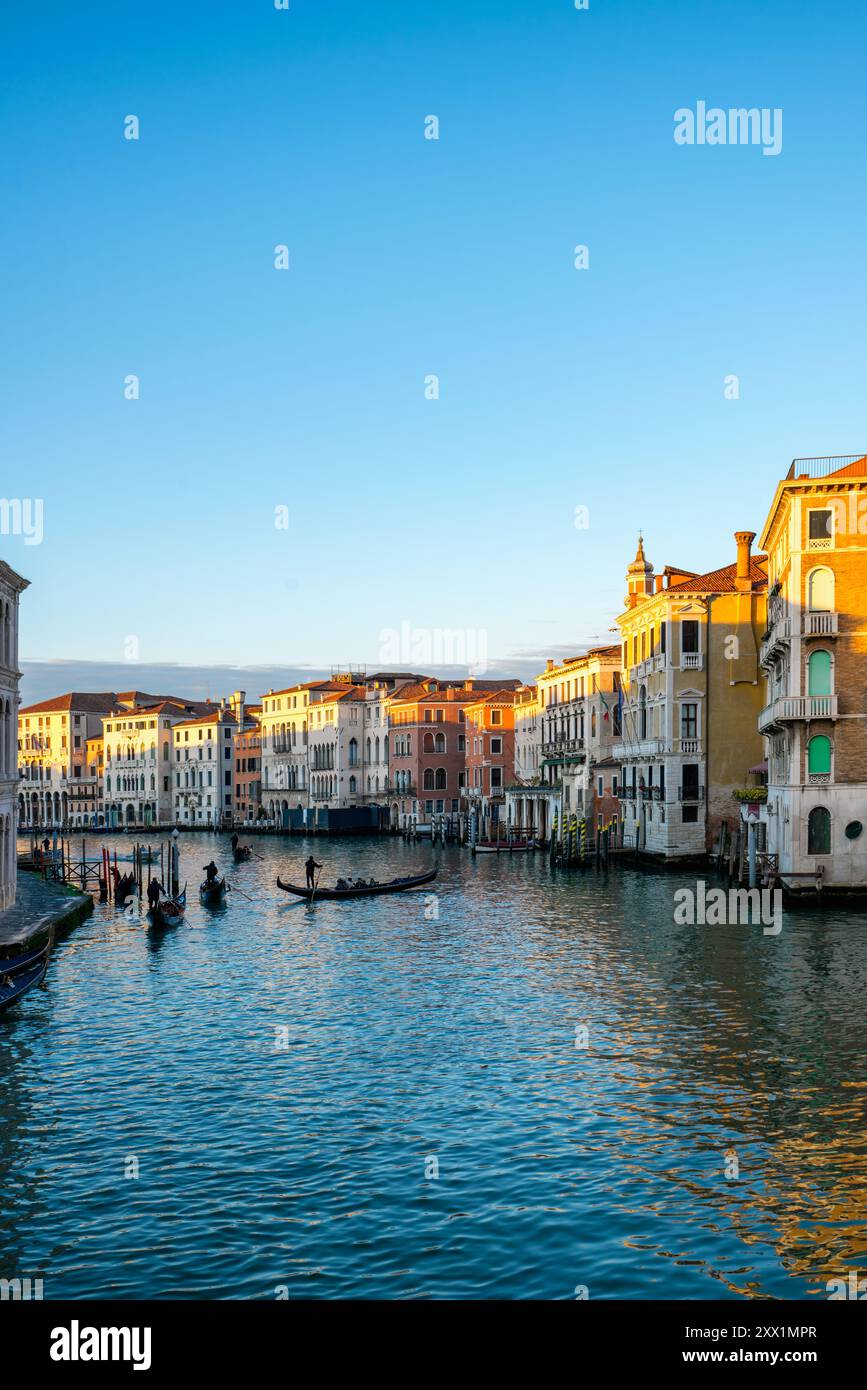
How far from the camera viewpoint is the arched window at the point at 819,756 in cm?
3869

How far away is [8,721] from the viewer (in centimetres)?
3550

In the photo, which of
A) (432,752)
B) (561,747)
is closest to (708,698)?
(561,747)

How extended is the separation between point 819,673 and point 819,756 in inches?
100

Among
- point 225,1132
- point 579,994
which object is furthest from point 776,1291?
point 579,994

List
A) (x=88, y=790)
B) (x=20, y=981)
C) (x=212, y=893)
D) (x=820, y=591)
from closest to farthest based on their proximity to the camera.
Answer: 1. (x=20, y=981)
2. (x=820, y=591)
3. (x=212, y=893)
4. (x=88, y=790)

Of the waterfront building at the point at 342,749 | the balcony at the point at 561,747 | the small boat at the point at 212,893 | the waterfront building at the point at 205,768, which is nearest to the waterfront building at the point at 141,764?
the waterfront building at the point at 205,768

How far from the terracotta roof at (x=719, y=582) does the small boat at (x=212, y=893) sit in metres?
23.3

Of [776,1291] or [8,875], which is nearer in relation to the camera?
[776,1291]

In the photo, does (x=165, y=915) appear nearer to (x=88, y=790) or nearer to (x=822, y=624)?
(x=822, y=624)

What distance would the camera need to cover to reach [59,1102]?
696 inches

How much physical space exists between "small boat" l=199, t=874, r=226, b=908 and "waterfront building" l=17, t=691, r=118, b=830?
10411 centimetres

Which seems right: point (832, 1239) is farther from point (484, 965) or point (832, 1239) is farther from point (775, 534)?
point (775, 534)

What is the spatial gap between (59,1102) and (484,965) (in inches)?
547

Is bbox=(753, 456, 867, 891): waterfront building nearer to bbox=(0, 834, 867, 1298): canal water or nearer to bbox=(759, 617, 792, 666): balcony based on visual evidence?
bbox=(759, 617, 792, 666): balcony
